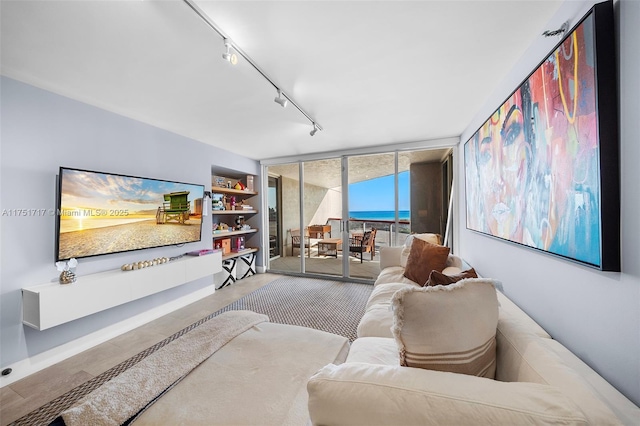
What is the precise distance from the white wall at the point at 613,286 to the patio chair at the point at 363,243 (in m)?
3.20

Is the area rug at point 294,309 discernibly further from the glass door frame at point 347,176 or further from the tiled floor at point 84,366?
the glass door frame at point 347,176

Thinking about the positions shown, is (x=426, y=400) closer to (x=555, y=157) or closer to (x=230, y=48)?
(x=555, y=157)

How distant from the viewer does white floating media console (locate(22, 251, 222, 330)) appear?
6.08 ft

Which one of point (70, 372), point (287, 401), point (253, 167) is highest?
point (253, 167)

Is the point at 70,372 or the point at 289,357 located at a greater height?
the point at 289,357

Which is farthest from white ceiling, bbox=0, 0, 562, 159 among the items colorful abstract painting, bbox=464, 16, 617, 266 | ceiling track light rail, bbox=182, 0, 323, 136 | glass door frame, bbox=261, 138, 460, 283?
glass door frame, bbox=261, 138, 460, 283

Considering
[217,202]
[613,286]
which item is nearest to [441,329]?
[613,286]

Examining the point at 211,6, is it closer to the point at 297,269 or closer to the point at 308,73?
the point at 308,73

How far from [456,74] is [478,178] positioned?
1.05 metres

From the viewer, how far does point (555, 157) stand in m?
1.17

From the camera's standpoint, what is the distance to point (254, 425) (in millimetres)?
856

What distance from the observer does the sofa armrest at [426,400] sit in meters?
0.62

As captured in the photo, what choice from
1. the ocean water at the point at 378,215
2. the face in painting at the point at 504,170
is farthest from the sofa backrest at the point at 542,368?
the ocean water at the point at 378,215

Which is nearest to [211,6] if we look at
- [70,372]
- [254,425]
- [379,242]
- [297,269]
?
[254,425]
